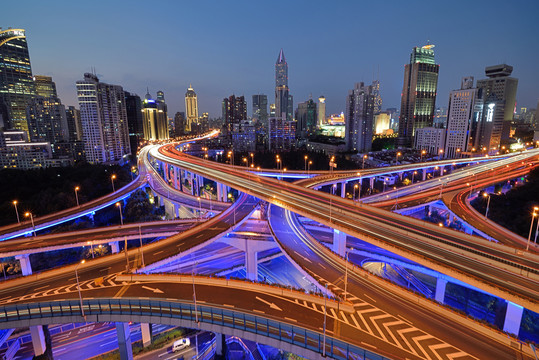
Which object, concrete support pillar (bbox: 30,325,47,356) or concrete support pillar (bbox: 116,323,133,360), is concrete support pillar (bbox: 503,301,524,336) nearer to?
concrete support pillar (bbox: 116,323,133,360)

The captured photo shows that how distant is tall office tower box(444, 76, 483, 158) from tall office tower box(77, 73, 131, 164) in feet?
585

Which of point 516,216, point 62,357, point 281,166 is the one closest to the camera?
point 62,357

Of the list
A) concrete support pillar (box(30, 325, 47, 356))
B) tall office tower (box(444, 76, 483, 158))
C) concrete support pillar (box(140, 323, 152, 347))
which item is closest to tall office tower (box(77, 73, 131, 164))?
concrete support pillar (box(30, 325, 47, 356))

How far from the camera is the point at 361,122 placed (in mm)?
172000

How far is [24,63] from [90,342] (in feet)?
755

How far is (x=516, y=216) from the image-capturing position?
5547cm

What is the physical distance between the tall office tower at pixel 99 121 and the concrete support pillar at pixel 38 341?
4931 inches

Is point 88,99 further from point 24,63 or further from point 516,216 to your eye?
point 516,216

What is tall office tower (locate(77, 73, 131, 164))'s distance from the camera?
5285 inches

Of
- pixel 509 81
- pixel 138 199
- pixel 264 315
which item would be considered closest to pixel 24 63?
pixel 138 199

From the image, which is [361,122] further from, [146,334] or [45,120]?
[45,120]

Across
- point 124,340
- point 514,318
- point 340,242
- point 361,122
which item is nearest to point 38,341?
point 124,340

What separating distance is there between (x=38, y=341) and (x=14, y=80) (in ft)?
720

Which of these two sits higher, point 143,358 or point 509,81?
point 509,81
